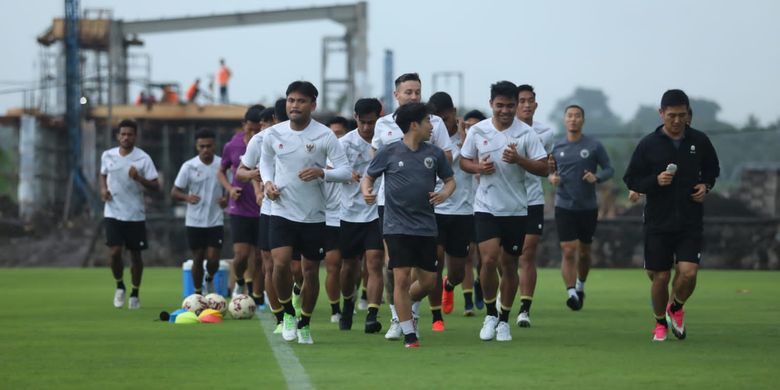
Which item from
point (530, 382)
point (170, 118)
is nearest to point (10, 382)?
point (530, 382)

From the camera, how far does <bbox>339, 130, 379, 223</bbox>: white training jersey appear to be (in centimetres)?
1458

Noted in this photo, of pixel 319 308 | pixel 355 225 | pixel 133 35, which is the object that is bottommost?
pixel 319 308

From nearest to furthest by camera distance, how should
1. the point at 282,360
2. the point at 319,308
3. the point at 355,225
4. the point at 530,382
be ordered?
the point at 530,382
the point at 282,360
the point at 355,225
the point at 319,308

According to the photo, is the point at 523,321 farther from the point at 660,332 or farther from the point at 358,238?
the point at 660,332

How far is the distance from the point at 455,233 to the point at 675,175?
268 cm

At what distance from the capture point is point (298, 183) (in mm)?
12664

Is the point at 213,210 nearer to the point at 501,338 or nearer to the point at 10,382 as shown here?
the point at 501,338

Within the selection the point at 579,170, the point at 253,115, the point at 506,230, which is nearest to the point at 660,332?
the point at 506,230

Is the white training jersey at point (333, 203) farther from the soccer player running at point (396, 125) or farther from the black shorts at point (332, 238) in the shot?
the soccer player running at point (396, 125)

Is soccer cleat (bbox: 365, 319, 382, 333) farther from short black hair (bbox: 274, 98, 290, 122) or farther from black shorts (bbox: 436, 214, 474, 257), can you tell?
short black hair (bbox: 274, 98, 290, 122)

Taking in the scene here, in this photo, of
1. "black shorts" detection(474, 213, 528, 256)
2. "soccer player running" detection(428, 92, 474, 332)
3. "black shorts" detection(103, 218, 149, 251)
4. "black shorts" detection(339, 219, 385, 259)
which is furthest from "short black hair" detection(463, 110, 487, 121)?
"black shorts" detection(103, 218, 149, 251)

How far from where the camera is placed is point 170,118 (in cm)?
5362

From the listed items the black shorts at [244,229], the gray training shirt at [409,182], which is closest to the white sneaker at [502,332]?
the gray training shirt at [409,182]

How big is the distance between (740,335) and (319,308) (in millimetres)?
6293
